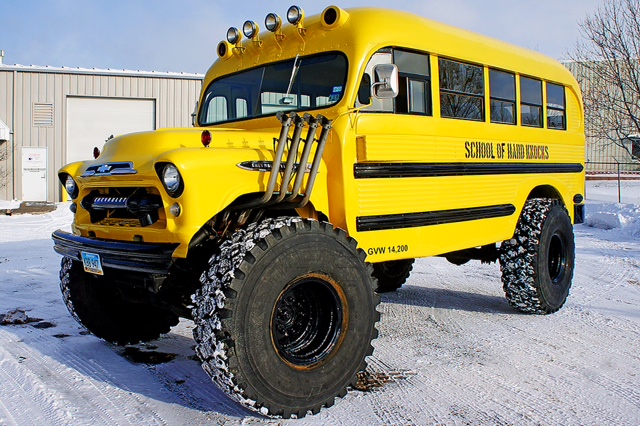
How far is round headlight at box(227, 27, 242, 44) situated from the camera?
5.51m

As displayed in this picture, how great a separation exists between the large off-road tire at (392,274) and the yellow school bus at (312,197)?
958 mm

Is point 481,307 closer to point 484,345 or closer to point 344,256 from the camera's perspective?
point 484,345

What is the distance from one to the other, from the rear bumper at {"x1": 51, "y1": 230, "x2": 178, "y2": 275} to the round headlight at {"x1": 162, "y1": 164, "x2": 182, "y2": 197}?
346 millimetres

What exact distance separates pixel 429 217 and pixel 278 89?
168cm

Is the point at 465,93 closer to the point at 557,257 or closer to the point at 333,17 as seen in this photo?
the point at 333,17

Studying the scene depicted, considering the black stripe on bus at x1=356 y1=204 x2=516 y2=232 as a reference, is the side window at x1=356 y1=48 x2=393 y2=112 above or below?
above

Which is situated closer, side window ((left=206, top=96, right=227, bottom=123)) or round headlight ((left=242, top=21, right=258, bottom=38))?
round headlight ((left=242, top=21, right=258, bottom=38))

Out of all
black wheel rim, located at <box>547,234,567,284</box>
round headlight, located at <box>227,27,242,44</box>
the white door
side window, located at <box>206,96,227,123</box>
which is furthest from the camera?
the white door

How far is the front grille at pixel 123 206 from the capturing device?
151 inches

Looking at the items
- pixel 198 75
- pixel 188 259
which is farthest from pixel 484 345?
pixel 198 75

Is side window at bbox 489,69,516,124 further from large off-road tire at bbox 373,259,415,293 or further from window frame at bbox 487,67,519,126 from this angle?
large off-road tire at bbox 373,259,415,293

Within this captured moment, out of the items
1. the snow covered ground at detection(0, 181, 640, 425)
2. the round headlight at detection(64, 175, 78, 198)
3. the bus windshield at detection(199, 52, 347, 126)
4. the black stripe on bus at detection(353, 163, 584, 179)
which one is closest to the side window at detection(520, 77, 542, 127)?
the black stripe on bus at detection(353, 163, 584, 179)

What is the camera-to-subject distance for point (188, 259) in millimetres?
4031

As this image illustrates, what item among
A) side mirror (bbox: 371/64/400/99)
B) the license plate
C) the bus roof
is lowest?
the license plate
